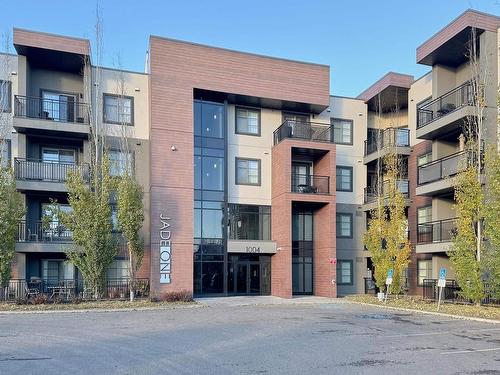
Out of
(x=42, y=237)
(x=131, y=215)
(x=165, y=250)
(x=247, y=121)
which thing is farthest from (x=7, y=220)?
(x=247, y=121)

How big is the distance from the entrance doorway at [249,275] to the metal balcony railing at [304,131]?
7235 millimetres

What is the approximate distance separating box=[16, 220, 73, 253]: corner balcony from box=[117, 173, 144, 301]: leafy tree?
2.70 meters

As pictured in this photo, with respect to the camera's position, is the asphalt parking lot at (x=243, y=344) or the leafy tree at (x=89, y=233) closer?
the asphalt parking lot at (x=243, y=344)

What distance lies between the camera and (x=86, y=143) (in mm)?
23875

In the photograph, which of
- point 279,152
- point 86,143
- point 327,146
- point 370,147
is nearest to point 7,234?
point 86,143

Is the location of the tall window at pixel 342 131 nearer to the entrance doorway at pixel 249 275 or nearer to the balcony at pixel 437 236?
the balcony at pixel 437 236

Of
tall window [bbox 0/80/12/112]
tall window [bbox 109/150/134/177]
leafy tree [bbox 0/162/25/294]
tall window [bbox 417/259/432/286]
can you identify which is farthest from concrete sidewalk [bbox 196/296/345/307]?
tall window [bbox 0/80/12/112]

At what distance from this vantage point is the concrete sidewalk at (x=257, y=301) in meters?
22.3

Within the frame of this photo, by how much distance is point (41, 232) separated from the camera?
22484 mm

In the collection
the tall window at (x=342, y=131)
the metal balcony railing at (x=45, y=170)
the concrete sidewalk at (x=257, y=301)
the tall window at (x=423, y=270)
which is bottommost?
the concrete sidewalk at (x=257, y=301)

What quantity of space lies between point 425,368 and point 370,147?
902 inches

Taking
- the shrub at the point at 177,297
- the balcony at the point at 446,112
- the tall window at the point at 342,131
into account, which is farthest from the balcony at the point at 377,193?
the shrub at the point at 177,297

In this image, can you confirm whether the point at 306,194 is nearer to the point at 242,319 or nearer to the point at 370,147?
the point at 370,147

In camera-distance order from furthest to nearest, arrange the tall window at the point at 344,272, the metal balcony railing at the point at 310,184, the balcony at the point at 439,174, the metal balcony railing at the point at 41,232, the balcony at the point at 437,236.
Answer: the tall window at the point at 344,272
the metal balcony railing at the point at 310,184
the balcony at the point at 437,236
the balcony at the point at 439,174
the metal balcony railing at the point at 41,232
